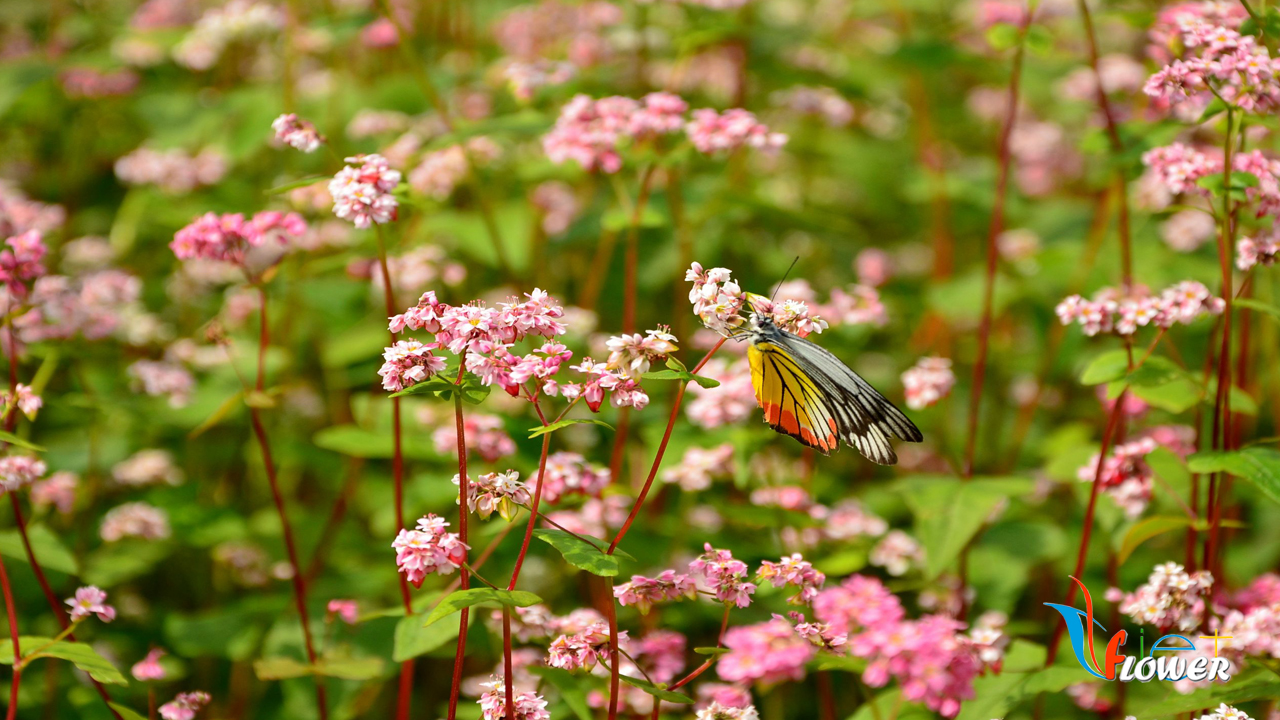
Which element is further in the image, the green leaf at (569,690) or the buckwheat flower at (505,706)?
the green leaf at (569,690)

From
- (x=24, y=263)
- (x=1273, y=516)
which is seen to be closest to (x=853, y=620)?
→ (x=24, y=263)

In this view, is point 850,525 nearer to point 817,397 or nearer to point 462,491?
point 817,397

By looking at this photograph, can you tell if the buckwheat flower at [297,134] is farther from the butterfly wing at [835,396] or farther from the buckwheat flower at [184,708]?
the buckwheat flower at [184,708]

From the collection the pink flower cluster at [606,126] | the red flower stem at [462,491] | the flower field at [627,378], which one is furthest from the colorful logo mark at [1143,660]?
the pink flower cluster at [606,126]

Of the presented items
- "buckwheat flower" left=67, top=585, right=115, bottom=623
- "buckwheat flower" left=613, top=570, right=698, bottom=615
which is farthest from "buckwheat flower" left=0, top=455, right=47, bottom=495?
"buckwheat flower" left=613, top=570, right=698, bottom=615

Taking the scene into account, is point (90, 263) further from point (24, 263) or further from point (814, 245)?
point (814, 245)

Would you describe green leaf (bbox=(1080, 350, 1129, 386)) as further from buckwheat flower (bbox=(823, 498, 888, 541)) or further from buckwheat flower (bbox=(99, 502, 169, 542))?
buckwheat flower (bbox=(99, 502, 169, 542))

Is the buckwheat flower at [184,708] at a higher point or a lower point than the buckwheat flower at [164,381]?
lower
